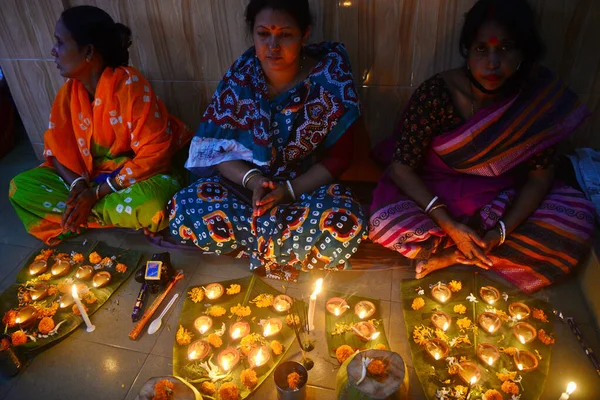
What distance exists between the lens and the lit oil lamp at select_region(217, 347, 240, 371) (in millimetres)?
2014

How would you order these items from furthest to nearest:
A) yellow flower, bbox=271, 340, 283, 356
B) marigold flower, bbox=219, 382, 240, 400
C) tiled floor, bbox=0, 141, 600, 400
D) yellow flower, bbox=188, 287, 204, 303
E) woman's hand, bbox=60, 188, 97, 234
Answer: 1. woman's hand, bbox=60, 188, 97, 234
2. yellow flower, bbox=188, 287, 204, 303
3. yellow flower, bbox=271, 340, 283, 356
4. tiled floor, bbox=0, 141, 600, 400
5. marigold flower, bbox=219, 382, 240, 400

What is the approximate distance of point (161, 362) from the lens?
2.11m

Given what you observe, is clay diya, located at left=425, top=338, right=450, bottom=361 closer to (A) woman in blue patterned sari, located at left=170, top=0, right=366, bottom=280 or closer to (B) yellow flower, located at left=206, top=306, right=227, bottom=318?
(A) woman in blue patterned sari, located at left=170, top=0, right=366, bottom=280

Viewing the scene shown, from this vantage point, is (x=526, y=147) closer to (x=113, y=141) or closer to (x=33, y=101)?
(x=113, y=141)

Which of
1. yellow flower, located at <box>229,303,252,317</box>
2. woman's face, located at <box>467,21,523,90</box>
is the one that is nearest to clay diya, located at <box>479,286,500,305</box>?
woman's face, located at <box>467,21,523,90</box>

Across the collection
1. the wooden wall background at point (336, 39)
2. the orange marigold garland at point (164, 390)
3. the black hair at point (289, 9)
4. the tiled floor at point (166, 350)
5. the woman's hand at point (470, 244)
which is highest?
the black hair at point (289, 9)

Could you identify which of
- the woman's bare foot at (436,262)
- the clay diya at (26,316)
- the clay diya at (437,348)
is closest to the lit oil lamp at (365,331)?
the clay diya at (437,348)

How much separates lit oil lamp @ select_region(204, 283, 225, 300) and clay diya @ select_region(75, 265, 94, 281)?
77 centimetres

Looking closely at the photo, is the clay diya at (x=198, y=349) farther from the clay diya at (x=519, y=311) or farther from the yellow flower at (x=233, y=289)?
the clay diya at (x=519, y=311)

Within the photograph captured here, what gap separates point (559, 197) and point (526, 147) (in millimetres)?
392

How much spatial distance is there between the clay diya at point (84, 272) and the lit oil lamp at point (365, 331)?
5.45ft

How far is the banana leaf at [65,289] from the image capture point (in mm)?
2236

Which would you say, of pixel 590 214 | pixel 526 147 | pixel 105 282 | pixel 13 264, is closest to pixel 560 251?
pixel 590 214

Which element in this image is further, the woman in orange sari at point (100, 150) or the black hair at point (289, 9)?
the woman in orange sari at point (100, 150)
